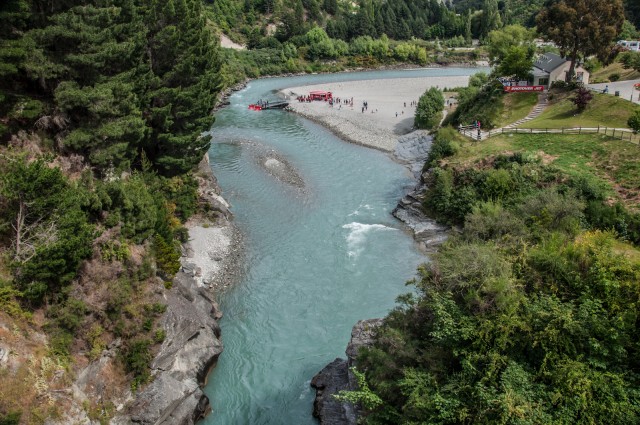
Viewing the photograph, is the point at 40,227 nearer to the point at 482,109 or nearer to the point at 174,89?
the point at 174,89

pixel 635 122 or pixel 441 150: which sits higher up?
pixel 635 122

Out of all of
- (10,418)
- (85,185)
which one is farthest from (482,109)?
(10,418)

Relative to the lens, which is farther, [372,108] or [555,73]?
[372,108]

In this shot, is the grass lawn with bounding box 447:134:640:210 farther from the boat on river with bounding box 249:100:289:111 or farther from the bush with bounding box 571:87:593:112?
the boat on river with bounding box 249:100:289:111

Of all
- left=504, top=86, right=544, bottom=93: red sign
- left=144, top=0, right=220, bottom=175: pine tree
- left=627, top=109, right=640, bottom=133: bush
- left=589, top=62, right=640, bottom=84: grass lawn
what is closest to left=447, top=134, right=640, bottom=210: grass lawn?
Result: left=627, top=109, right=640, bottom=133: bush

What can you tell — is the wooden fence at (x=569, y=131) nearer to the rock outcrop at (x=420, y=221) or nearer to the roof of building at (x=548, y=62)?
the rock outcrop at (x=420, y=221)

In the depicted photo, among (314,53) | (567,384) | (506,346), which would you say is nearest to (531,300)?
(506,346)

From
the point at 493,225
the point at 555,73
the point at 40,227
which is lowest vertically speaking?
the point at 493,225

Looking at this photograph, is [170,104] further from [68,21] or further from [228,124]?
[228,124]
